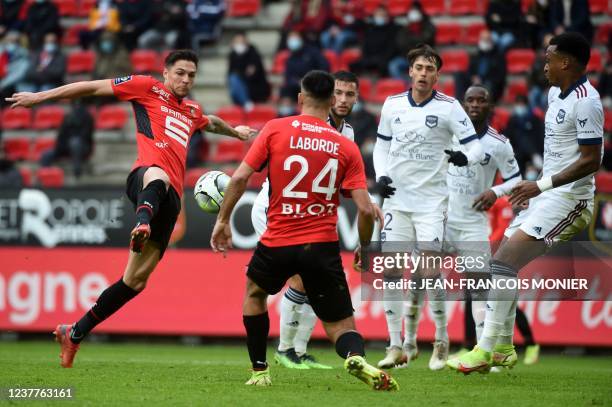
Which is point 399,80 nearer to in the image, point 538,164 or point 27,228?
point 538,164

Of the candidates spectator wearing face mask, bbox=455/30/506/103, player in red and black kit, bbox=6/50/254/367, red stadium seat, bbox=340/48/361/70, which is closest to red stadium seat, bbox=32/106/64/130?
red stadium seat, bbox=340/48/361/70

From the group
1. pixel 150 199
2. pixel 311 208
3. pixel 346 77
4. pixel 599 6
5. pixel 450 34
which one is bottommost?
pixel 150 199

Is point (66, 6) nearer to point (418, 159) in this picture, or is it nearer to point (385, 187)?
point (418, 159)

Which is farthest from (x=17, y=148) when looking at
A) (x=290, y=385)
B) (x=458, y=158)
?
(x=290, y=385)

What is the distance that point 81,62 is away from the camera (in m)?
22.5

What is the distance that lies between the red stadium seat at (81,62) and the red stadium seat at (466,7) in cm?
780

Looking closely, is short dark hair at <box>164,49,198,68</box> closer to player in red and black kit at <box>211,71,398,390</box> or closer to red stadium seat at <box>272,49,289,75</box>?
player in red and black kit at <box>211,71,398,390</box>

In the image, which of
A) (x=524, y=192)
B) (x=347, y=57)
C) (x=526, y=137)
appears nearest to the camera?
(x=524, y=192)

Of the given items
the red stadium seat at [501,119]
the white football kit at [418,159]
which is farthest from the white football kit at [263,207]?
the red stadium seat at [501,119]

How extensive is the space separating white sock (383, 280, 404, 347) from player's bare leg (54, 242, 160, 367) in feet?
8.22

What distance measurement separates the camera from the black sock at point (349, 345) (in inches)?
313

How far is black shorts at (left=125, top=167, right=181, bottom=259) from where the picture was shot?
381 inches

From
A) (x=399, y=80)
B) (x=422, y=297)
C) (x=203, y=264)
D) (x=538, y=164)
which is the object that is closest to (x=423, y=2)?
(x=399, y=80)

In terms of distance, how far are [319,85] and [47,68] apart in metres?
14.8
